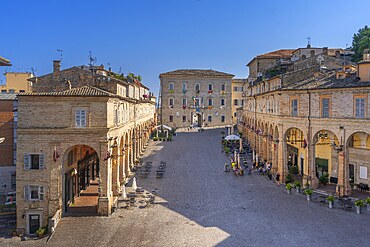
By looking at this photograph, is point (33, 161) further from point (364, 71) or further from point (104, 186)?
point (364, 71)

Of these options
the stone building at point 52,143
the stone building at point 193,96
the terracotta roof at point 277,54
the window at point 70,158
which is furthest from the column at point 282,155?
the stone building at point 193,96

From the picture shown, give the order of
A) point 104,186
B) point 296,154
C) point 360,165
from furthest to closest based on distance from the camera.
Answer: point 296,154 → point 360,165 → point 104,186

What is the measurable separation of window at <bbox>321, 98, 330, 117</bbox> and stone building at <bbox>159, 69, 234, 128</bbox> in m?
53.0

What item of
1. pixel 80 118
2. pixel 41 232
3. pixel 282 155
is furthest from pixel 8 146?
pixel 282 155

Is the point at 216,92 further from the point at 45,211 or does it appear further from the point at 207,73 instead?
the point at 45,211

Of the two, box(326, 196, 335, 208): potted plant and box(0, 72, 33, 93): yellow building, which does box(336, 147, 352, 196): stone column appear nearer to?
box(326, 196, 335, 208): potted plant

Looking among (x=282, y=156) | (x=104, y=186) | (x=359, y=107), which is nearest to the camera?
(x=104, y=186)

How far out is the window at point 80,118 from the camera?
79.2 ft

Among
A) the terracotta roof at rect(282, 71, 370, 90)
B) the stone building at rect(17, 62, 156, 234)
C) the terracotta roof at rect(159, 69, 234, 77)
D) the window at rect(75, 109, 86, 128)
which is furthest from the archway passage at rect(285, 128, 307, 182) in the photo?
the terracotta roof at rect(159, 69, 234, 77)

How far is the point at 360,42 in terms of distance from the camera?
51.4 m

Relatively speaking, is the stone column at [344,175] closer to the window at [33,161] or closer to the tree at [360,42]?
the window at [33,161]

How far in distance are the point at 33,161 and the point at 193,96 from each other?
60016 mm

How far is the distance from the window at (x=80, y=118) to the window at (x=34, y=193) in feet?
17.6

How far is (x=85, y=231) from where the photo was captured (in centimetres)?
2138
